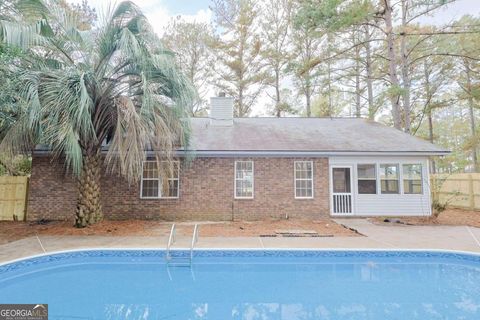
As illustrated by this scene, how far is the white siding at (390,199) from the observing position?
35.1 ft

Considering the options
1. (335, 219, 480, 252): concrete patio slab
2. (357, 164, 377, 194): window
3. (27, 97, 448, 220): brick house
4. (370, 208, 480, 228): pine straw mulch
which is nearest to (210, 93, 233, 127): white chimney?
(27, 97, 448, 220): brick house

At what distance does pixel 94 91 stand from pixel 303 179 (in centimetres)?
805

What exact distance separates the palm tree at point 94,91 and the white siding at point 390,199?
6944 millimetres

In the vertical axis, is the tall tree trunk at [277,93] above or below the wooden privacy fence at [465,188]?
above

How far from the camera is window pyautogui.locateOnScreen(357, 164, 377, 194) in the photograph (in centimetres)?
1089

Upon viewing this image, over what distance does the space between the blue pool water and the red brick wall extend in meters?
3.99

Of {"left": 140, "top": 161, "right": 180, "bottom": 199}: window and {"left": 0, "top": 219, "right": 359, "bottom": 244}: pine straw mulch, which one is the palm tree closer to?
{"left": 0, "top": 219, "right": 359, "bottom": 244}: pine straw mulch

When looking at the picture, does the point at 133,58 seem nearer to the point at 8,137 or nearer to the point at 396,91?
the point at 8,137

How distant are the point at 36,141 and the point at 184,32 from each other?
15.6 metres

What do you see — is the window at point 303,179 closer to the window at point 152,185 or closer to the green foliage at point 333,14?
the window at point 152,185

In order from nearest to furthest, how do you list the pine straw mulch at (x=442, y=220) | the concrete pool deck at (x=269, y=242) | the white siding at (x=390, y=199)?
the concrete pool deck at (x=269, y=242), the pine straw mulch at (x=442, y=220), the white siding at (x=390, y=199)

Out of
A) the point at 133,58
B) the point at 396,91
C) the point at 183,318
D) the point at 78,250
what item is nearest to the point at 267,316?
the point at 183,318

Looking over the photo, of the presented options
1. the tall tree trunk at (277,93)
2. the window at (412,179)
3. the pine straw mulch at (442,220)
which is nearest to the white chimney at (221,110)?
the pine straw mulch at (442,220)

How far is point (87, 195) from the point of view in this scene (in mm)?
8516
